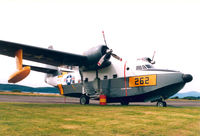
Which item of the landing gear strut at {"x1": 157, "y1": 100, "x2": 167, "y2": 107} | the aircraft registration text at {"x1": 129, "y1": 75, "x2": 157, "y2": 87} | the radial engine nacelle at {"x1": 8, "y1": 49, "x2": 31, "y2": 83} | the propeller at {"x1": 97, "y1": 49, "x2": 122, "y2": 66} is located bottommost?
the landing gear strut at {"x1": 157, "y1": 100, "x2": 167, "y2": 107}

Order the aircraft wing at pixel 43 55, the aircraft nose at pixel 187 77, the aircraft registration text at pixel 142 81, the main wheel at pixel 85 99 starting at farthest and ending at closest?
the main wheel at pixel 85 99
the aircraft registration text at pixel 142 81
the aircraft wing at pixel 43 55
the aircraft nose at pixel 187 77

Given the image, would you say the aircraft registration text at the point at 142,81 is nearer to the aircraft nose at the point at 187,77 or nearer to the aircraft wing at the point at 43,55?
the aircraft nose at the point at 187,77

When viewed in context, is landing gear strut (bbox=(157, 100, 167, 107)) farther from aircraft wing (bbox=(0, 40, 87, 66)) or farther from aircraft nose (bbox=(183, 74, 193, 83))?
aircraft wing (bbox=(0, 40, 87, 66))

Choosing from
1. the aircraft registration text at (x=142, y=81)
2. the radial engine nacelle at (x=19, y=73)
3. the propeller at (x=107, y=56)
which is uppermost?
the propeller at (x=107, y=56)

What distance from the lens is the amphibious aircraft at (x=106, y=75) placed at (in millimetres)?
13406

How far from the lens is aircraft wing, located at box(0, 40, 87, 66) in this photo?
1331 centimetres

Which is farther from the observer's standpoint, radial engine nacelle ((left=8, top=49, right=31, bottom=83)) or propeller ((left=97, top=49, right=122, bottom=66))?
propeller ((left=97, top=49, right=122, bottom=66))

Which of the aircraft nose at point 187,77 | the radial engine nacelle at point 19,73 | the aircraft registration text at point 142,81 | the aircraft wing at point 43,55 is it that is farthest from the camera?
the aircraft registration text at point 142,81

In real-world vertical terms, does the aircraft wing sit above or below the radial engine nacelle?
above

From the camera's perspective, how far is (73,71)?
64.1 ft

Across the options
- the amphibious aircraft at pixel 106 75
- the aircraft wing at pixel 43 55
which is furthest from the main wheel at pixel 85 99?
the aircraft wing at pixel 43 55

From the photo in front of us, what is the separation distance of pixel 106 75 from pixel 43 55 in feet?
18.4

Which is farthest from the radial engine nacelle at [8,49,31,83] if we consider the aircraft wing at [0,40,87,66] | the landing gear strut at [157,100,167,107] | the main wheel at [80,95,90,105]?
the landing gear strut at [157,100,167,107]

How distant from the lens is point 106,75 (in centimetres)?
1681
